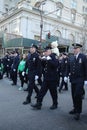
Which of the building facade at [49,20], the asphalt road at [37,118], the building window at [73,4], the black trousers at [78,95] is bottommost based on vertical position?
the asphalt road at [37,118]

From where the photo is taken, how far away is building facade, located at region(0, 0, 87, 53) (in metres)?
45.1

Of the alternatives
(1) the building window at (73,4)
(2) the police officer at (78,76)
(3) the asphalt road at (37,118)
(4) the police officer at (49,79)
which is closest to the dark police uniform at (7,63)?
(3) the asphalt road at (37,118)

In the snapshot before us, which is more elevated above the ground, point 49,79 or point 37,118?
point 49,79

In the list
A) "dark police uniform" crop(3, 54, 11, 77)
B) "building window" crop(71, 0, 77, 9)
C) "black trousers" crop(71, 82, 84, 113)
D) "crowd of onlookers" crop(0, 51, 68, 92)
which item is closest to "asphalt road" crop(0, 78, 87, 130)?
"black trousers" crop(71, 82, 84, 113)

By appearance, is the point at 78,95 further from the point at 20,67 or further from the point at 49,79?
the point at 20,67

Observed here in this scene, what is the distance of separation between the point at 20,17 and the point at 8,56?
29.0m

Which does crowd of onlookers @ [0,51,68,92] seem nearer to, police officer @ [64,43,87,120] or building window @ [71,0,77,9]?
police officer @ [64,43,87,120]

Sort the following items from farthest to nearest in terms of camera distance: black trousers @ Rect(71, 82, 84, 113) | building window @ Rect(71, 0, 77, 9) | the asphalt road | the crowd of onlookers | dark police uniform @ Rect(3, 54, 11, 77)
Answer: building window @ Rect(71, 0, 77, 9), dark police uniform @ Rect(3, 54, 11, 77), the crowd of onlookers, black trousers @ Rect(71, 82, 84, 113), the asphalt road

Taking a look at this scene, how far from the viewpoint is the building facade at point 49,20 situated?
45094mm

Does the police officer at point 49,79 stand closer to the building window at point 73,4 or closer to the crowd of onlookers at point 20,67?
the crowd of onlookers at point 20,67

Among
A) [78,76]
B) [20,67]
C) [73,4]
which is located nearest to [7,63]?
[20,67]

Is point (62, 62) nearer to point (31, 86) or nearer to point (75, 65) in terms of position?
point (31, 86)

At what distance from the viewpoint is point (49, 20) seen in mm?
49969

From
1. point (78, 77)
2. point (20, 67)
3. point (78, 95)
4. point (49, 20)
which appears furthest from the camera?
point (49, 20)
